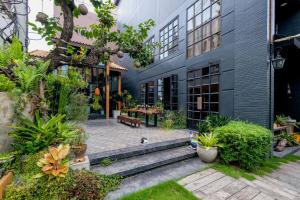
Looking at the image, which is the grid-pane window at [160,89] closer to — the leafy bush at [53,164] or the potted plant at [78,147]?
the potted plant at [78,147]

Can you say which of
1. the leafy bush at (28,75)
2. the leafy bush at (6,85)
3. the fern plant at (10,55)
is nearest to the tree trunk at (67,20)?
the leafy bush at (28,75)

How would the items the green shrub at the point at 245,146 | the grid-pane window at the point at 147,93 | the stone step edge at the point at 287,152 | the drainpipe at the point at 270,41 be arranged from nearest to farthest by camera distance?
1. the green shrub at the point at 245,146
2. the drainpipe at the point at 270,41
3. the stone step edge at the point at 287,152
4. the grid-pane window at the point at 147,93

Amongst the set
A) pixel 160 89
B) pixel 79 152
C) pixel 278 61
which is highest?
pixel 278 61

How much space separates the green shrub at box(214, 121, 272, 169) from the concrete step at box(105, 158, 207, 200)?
77 centimetres

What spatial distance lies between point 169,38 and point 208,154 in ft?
26.7

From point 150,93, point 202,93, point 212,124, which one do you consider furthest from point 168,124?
point 150,93

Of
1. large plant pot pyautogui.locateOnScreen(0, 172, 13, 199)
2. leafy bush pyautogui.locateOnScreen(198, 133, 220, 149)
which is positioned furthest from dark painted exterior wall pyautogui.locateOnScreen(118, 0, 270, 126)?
large plant pot pyautogui.locateOnScreen(0, 172, 13, 199)

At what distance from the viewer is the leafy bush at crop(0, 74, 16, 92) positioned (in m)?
3.56

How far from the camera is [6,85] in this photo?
358 centimetres

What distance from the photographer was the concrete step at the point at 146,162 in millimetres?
3851

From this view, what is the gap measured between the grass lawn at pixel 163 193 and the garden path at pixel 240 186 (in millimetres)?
180

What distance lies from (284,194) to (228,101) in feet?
12.0

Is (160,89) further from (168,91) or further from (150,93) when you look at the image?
Answer: (150,93)

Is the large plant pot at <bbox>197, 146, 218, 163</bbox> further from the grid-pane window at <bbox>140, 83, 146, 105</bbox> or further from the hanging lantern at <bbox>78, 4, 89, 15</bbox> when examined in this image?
the grid-pane window at <bbox>140, 83, 146, 105</bbox>
